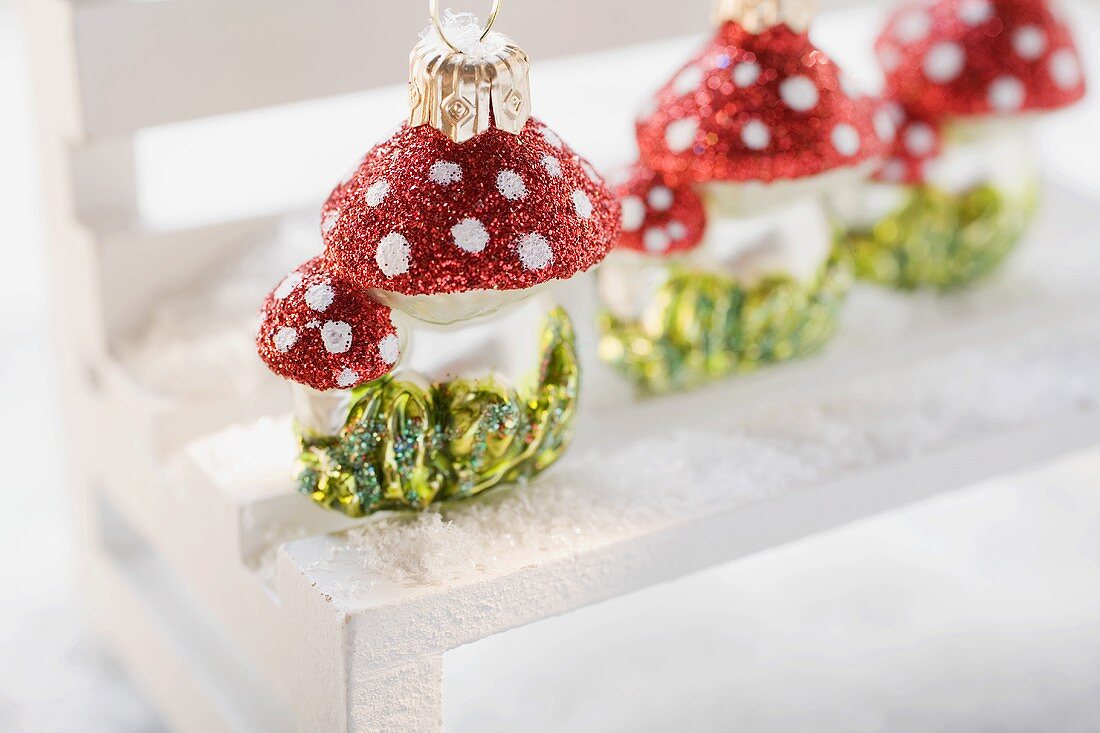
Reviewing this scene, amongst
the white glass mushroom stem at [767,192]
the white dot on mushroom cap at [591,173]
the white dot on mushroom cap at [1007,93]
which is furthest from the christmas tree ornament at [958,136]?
the white dot on mushroom cap at [591,173]

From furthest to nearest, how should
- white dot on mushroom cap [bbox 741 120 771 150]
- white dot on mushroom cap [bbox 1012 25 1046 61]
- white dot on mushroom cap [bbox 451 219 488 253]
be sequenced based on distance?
white dot on mushroom cap [bbox 1012 25 1046 61], white dot on mushroom cap [bbox 741 120 771 150], white dot on mushroom cap [bbox 451 219 488 253]

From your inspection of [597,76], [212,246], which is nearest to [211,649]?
[212,246]

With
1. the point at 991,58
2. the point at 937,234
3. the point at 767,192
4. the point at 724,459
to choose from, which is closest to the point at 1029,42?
the point at 991,58

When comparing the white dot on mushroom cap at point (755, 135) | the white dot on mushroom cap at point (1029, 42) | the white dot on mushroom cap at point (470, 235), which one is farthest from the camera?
the white dot on mushroom cap at point (1029, 42)

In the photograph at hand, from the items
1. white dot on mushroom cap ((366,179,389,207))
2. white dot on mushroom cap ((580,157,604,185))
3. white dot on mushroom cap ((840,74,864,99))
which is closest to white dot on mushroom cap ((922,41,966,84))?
white dot on mushroom cap ((840,74,864,99))

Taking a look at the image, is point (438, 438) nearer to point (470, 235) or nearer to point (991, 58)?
point (470, 235)

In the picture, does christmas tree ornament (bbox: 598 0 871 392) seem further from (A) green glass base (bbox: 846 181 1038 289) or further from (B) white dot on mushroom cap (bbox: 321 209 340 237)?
(B) white dot on mushroom cap (bbox: 321 209 340 237)

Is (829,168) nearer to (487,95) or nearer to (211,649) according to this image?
(487,95)

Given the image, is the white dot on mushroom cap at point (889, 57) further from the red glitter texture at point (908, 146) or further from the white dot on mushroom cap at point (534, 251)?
the white dot on mushroom cap at point (534, 251)
